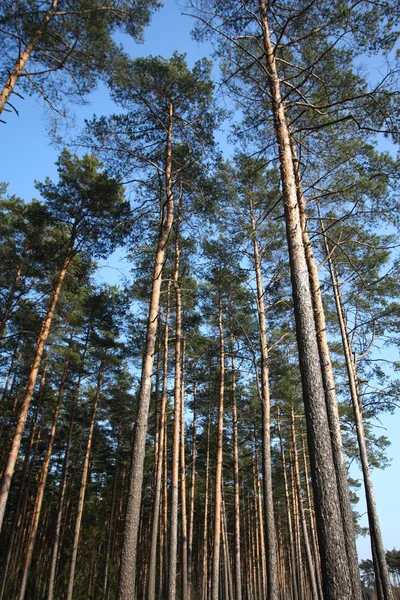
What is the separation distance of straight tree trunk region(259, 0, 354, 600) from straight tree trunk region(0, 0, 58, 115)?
14.5ft

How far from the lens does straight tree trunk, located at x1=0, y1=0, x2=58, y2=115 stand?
20.5ft

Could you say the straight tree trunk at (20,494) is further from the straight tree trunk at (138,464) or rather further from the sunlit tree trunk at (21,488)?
the straight tree trunk at (138,464)

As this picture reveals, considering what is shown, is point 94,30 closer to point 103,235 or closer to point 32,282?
point 103,235

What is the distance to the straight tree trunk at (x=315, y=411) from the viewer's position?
3.62 meters

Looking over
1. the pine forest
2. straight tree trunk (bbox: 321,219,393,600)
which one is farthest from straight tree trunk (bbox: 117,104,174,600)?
straight tree trunk (bbox: 321,219,393,600)

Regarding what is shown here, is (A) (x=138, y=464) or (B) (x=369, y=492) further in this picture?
(B) (x=369, y=492)

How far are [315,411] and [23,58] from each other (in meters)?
7.84

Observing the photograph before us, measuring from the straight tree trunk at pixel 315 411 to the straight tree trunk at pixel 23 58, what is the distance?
441 centimetres

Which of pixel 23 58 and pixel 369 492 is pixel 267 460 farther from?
Result: pixel 23 58

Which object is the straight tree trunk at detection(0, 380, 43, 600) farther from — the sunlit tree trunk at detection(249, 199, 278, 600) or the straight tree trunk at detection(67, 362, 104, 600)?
the sunlit tree trunk at detection(249, 199, 278, 600)

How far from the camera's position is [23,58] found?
680cm

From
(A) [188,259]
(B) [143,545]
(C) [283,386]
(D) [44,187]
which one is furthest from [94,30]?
(B) [143,545]

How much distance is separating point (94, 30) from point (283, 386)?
1405 cm

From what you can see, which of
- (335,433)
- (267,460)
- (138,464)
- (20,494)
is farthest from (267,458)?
(20,494)
